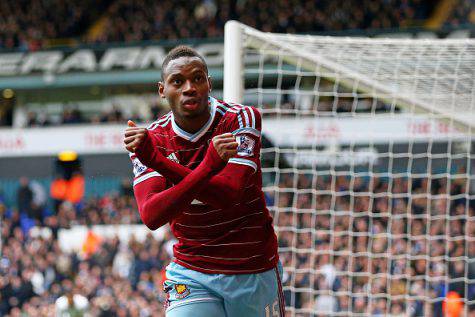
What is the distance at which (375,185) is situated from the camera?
11.4 metres

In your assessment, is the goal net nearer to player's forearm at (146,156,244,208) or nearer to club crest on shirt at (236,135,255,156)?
club crest on shirt at (236,135,255,156)

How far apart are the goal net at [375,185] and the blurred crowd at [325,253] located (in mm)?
33

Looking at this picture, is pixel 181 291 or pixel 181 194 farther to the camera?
pixel 181 291

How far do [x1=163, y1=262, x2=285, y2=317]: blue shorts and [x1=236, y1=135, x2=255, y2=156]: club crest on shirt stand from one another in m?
0.55

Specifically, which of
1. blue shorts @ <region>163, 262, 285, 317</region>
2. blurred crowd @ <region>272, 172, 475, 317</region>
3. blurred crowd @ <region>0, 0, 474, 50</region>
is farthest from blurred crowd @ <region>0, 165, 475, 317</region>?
blurred crowd @ <region>0, 0, 474, 50</region>

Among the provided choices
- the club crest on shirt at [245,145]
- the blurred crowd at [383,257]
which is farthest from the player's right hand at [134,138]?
the blurred crowd at [383,257]

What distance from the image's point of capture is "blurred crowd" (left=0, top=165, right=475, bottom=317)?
27.9 feet

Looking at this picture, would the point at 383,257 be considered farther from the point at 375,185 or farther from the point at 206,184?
the point at 206,184

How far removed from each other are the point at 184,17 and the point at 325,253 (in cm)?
1308

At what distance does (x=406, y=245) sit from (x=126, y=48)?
1196cm

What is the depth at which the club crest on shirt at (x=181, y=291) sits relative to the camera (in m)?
3.70

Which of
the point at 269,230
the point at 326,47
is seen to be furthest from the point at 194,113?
the point at 326,47

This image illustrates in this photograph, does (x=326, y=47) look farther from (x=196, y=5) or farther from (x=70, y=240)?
(x=196, y=5)

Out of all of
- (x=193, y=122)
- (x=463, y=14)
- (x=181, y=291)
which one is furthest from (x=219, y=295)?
(x=463, y=14)
